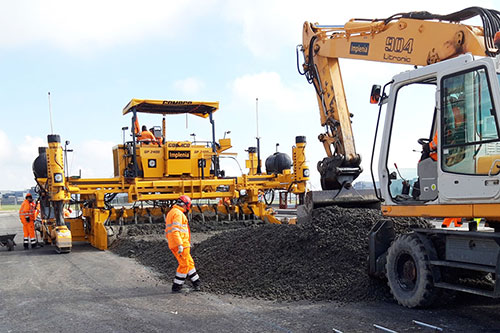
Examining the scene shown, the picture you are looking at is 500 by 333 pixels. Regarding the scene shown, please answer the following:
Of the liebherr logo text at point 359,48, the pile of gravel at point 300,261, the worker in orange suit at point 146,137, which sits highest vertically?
the liebherr logo text at point 359,48

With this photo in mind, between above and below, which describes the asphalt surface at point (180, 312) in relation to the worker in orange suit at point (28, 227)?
below

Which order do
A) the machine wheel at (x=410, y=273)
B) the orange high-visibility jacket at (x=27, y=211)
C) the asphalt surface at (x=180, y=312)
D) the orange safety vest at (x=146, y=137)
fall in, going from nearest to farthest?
the asphalt surface at (x=180, y=312)
the machine wheel at (x=410, y=273)
the orange high-visibility jacket at (x=27, y=211)
the orange safety vest at (x=146, y=137)

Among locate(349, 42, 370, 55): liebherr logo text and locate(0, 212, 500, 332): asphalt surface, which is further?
locate(349, 42, 370, 55): liebherr logo text

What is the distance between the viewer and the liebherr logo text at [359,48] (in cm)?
779

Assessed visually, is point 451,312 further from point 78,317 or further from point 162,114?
point 162,114

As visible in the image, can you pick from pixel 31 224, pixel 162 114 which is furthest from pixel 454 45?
pixel 31 224

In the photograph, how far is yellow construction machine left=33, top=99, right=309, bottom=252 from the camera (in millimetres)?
12250

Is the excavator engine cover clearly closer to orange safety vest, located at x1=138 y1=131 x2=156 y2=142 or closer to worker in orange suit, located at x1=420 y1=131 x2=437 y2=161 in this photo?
worker in orange suit, located at x1=420 y1=131 x2=437 y2=161

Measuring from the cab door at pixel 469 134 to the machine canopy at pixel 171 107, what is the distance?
9.48 meters

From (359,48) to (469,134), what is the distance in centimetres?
337

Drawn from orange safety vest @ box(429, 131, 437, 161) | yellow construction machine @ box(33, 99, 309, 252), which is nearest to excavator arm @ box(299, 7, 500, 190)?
orange safety vest @ box(429, 131, 437, 161)

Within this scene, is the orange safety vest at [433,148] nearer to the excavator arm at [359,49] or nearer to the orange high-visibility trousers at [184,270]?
the excavator arm at [359,49]

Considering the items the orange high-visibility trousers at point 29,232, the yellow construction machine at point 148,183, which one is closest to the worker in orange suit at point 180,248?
the yellow construction machine at point 148,183

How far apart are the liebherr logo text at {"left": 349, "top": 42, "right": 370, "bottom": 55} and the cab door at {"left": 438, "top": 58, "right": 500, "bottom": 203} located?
2525mm
